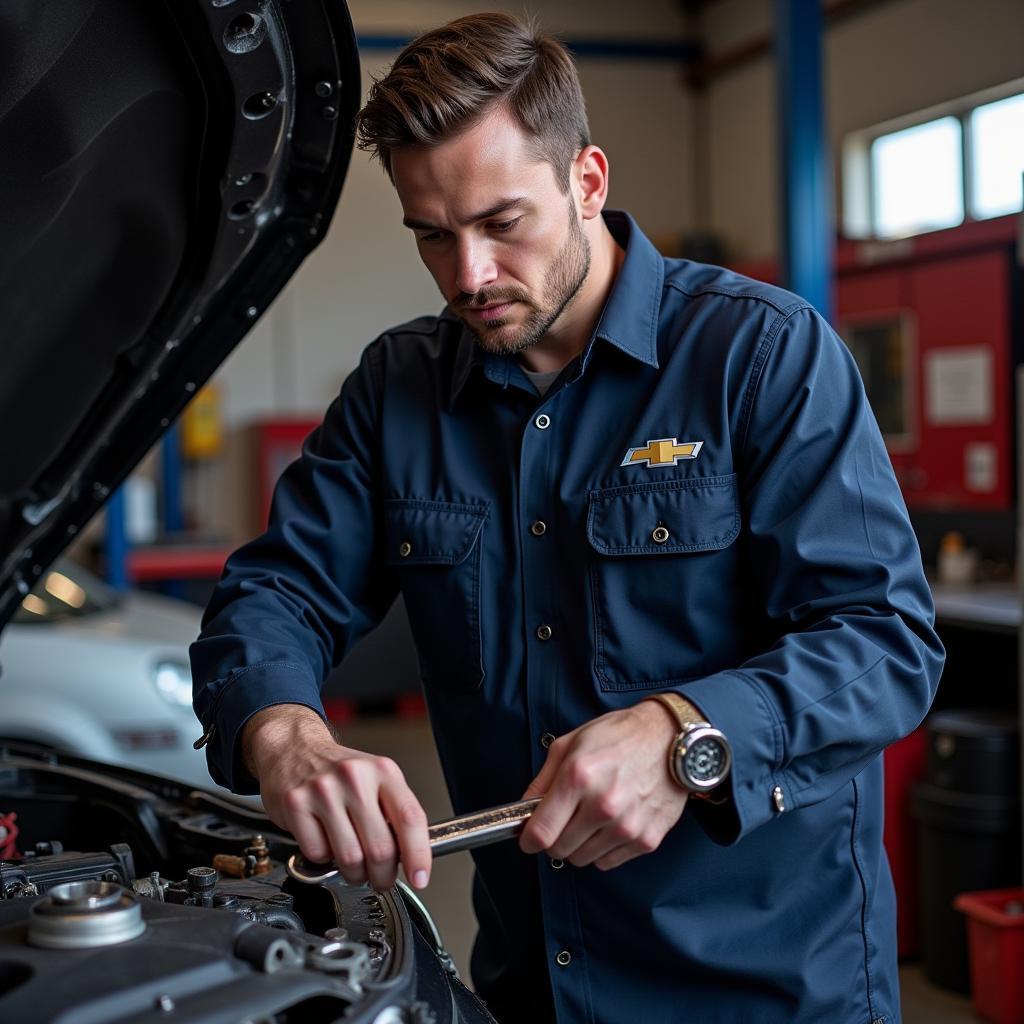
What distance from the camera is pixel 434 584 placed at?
1525mm

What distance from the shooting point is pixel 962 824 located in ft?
11.4

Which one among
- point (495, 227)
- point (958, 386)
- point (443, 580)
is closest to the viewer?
point (495, 227)

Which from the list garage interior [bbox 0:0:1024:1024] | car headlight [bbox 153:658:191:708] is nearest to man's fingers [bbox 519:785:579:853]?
garage interior [bbox 0:0:1024:1024]

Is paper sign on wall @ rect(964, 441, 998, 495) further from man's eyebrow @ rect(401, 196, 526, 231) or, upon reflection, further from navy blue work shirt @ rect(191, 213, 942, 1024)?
man's eyebrow @ rect(401, 196, 526, 231)

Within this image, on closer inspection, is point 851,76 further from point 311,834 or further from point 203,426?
point 311,834

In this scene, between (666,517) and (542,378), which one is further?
(542,378)

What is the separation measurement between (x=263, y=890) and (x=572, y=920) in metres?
0.33

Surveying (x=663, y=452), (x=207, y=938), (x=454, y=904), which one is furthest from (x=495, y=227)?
(x=454, y=904)

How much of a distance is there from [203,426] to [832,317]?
6.76 metres

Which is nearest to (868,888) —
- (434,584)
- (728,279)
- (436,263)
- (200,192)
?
(434,584)

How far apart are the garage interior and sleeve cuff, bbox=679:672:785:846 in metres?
0.89

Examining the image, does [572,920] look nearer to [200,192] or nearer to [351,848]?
[351,848]

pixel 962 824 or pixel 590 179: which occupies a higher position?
pixel 590 179

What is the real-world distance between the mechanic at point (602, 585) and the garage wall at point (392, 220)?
8.75 m
